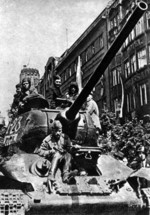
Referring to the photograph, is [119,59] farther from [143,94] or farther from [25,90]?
[25,90]

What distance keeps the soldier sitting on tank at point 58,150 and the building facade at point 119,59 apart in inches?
741

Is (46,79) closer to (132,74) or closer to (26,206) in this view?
(132,74)

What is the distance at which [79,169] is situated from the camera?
33.2 ft

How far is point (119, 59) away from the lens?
34.1 meters

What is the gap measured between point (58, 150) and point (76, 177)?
2.21 feet

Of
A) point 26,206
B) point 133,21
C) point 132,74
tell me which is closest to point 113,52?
point 133,21

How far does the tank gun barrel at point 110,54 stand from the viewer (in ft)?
28.5

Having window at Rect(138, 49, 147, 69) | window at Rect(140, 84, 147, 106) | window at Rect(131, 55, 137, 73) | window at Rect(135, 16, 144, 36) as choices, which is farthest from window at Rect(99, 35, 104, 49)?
window at Rect(140, 84, 147, 106)

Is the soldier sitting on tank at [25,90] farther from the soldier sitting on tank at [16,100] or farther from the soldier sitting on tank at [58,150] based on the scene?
the soldier sitting on tank at [58,150]

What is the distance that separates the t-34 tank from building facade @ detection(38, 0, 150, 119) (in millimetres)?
17991

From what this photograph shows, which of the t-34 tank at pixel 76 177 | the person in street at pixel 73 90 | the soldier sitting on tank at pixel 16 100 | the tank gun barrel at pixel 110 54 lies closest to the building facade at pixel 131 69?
the person in street at pixel 73 90

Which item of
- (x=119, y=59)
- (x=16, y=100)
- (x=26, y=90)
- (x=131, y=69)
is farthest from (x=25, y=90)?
(x=119, y=59)

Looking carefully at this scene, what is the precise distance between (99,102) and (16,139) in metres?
27.1

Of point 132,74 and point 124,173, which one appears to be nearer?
point 124,173
